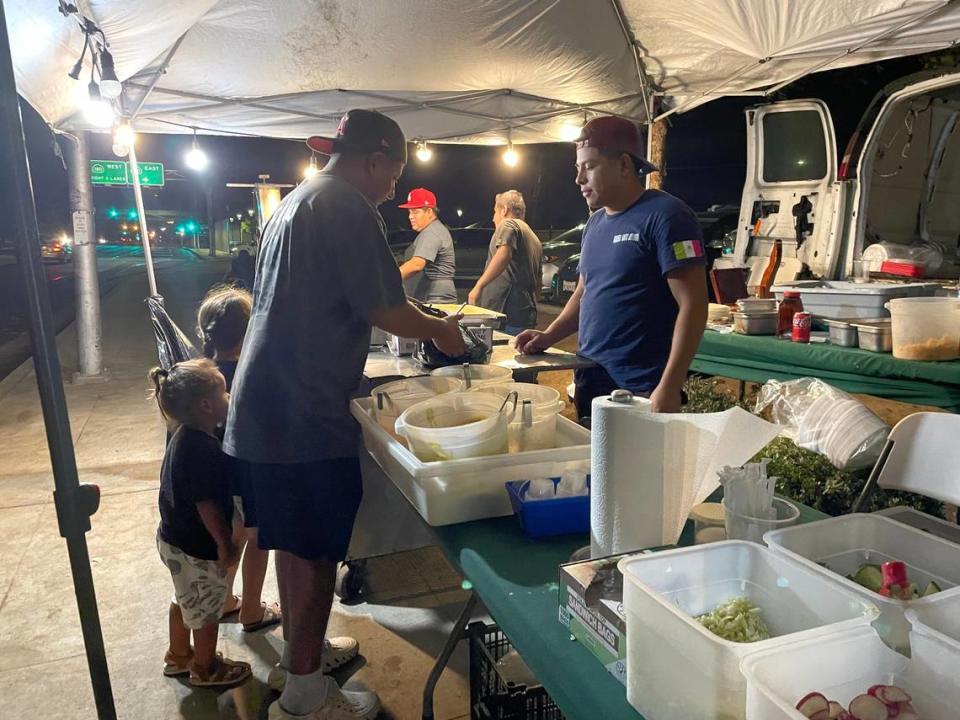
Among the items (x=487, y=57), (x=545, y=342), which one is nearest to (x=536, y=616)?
(x=545, y=342)

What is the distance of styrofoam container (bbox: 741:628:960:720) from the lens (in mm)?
741

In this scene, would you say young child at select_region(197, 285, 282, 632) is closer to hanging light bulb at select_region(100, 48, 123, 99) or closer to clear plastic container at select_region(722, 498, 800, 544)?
hanging light bulb at select_region(100, 48, 123, 99)

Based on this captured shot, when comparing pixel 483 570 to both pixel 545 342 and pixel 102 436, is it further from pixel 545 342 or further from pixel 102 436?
pixel 102 436

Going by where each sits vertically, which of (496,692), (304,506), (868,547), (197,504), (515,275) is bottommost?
(496,692)

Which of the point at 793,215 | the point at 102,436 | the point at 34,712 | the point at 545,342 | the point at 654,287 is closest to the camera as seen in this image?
the point at 34,712

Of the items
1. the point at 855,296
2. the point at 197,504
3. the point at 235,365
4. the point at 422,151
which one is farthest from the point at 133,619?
the point at 422,151

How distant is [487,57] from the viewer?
5359 mm

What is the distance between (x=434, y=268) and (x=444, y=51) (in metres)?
1.69

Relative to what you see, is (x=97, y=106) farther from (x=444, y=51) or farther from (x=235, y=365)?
(x=235, y=365)

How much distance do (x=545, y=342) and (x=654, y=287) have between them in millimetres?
747

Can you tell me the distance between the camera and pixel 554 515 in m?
1.51

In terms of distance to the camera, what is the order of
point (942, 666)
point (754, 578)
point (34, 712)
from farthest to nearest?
point (34, 712) < point (754, 578) < point (942, 666)

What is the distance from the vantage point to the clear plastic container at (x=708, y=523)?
4.66ft

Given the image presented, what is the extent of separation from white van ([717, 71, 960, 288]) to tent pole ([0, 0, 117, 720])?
19.1ft
